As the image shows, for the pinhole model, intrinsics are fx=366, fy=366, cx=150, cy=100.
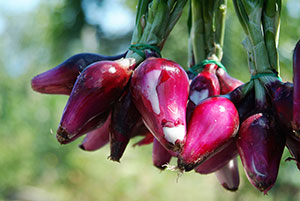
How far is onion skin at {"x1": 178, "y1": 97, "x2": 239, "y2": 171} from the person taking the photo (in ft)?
1.28

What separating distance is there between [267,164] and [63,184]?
14.7 ft

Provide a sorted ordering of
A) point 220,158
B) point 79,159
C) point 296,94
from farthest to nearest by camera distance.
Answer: point 79,159 → point 220,158 → point 296,94

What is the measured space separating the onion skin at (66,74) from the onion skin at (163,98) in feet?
0.35

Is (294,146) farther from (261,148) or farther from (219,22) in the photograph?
(219,22)

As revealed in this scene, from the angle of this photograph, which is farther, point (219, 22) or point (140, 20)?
point (219, 22)

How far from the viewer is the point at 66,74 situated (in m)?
0.52

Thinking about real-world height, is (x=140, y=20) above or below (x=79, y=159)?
above

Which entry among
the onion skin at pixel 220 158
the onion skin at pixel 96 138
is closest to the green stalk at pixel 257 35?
the onion skin at pixel 220 158

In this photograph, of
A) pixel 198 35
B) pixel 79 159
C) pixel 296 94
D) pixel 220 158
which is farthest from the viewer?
pixel 79 159

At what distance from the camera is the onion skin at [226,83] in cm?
56

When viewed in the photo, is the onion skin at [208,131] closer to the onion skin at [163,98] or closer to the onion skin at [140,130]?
the onion skin at [163,98]

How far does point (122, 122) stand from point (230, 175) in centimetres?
22

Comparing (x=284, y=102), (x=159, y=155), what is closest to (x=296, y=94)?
(x=284, y=102)

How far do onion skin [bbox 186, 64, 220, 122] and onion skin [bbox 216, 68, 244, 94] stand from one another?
1cm
